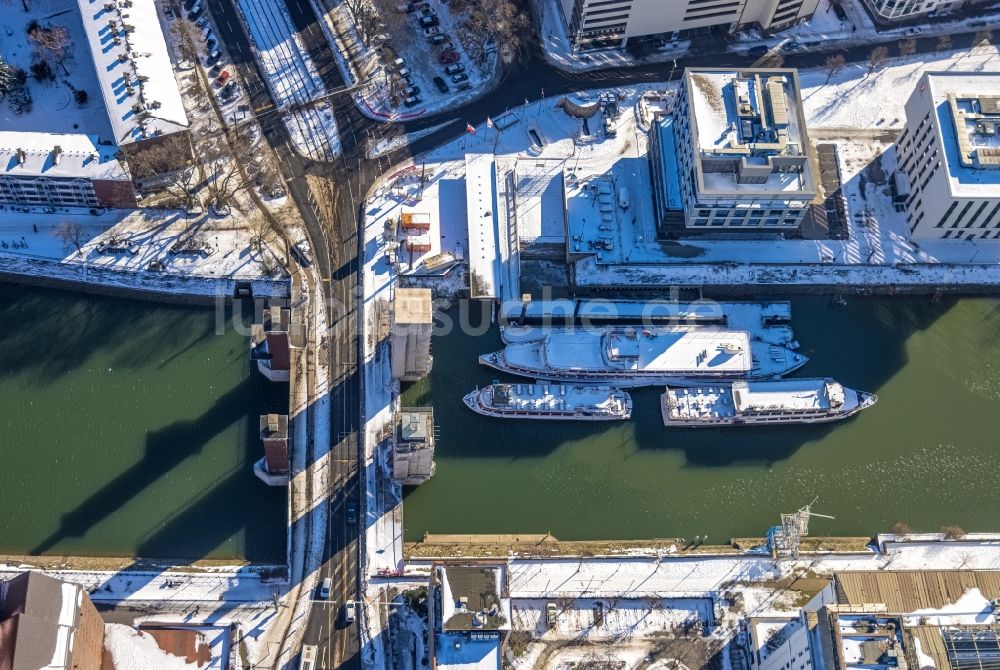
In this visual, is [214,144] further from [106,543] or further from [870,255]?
[870,255]

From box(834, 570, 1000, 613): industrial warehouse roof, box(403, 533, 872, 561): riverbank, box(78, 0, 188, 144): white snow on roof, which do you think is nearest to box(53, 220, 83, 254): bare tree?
box(78, 0, 188, 144): white snow on roof

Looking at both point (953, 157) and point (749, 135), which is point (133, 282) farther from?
point (953, 157)

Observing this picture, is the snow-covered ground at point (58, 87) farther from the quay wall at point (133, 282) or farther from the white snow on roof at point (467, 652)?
the white snow on roof at point (467, 652)

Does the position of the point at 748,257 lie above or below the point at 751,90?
below

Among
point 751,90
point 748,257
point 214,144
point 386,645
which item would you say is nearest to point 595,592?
point 386,645

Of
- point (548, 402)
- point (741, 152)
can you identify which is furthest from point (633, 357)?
point (741, 152)

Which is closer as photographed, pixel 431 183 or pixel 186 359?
pixel 186 359
